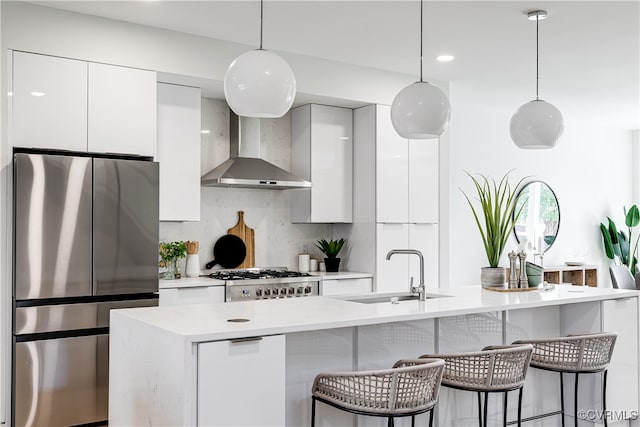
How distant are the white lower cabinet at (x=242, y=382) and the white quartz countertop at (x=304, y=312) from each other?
0.05m

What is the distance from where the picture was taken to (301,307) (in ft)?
9.98

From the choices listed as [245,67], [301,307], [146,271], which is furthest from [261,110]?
[146,271]

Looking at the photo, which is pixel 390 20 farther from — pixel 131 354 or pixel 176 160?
pixel 131 354

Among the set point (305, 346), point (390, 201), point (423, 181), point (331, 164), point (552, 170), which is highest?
point (552, 170)

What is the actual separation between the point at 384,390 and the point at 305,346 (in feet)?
1.60

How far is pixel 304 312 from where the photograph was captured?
287 cm

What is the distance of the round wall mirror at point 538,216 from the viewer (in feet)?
Answer: 25.2

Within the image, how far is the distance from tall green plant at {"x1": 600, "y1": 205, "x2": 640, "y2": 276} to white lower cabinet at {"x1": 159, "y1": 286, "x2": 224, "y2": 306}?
5821 mm

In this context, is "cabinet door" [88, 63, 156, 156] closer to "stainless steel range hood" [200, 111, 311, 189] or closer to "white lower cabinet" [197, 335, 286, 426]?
"stainless steel range hood" [200, 111, 311, 189]

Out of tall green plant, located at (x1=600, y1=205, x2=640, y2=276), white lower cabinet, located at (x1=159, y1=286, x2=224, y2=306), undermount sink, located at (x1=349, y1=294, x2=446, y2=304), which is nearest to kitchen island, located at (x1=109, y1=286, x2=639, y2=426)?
undermount sink, located at (x1=349, y1=294, x2=446, y2=304)

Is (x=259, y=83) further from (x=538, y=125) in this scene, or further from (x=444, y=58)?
(x=444, y=58)

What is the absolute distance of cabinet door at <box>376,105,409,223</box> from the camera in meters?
5.48

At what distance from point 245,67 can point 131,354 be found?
1.28 metres

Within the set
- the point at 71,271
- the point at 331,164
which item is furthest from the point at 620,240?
the point at 71,271
